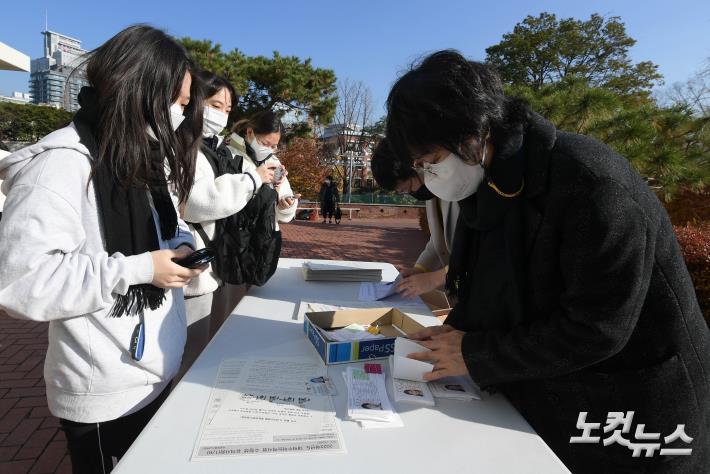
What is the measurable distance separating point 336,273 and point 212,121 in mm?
1049

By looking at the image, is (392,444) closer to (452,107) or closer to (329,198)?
(452,107)

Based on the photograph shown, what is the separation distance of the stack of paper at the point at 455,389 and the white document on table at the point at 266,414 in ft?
0.98

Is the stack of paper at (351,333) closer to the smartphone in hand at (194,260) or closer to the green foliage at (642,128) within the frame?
the smartphone in hand at (194,260)

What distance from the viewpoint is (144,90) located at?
116 cm

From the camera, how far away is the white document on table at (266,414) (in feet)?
3.06

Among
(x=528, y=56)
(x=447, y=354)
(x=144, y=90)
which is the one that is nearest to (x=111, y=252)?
(x=144, y=90)

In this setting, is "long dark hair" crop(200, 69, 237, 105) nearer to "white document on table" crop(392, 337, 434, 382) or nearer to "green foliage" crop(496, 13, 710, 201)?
"white document on table" crop(392, 337, 434, 382)

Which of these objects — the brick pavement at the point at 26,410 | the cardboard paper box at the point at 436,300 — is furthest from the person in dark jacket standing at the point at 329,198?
the cardboard paper box at the point at 436,300

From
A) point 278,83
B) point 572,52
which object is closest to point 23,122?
point 278,83

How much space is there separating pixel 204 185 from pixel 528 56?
19981mm

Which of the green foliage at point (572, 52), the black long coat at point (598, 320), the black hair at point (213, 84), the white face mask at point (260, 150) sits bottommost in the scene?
the black long coat at point (598, 320)

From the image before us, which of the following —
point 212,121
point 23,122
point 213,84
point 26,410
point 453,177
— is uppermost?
point 23,122

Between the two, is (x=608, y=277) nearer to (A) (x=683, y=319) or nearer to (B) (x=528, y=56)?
(A) (x=683, y=319)

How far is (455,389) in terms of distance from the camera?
119 centimetres
